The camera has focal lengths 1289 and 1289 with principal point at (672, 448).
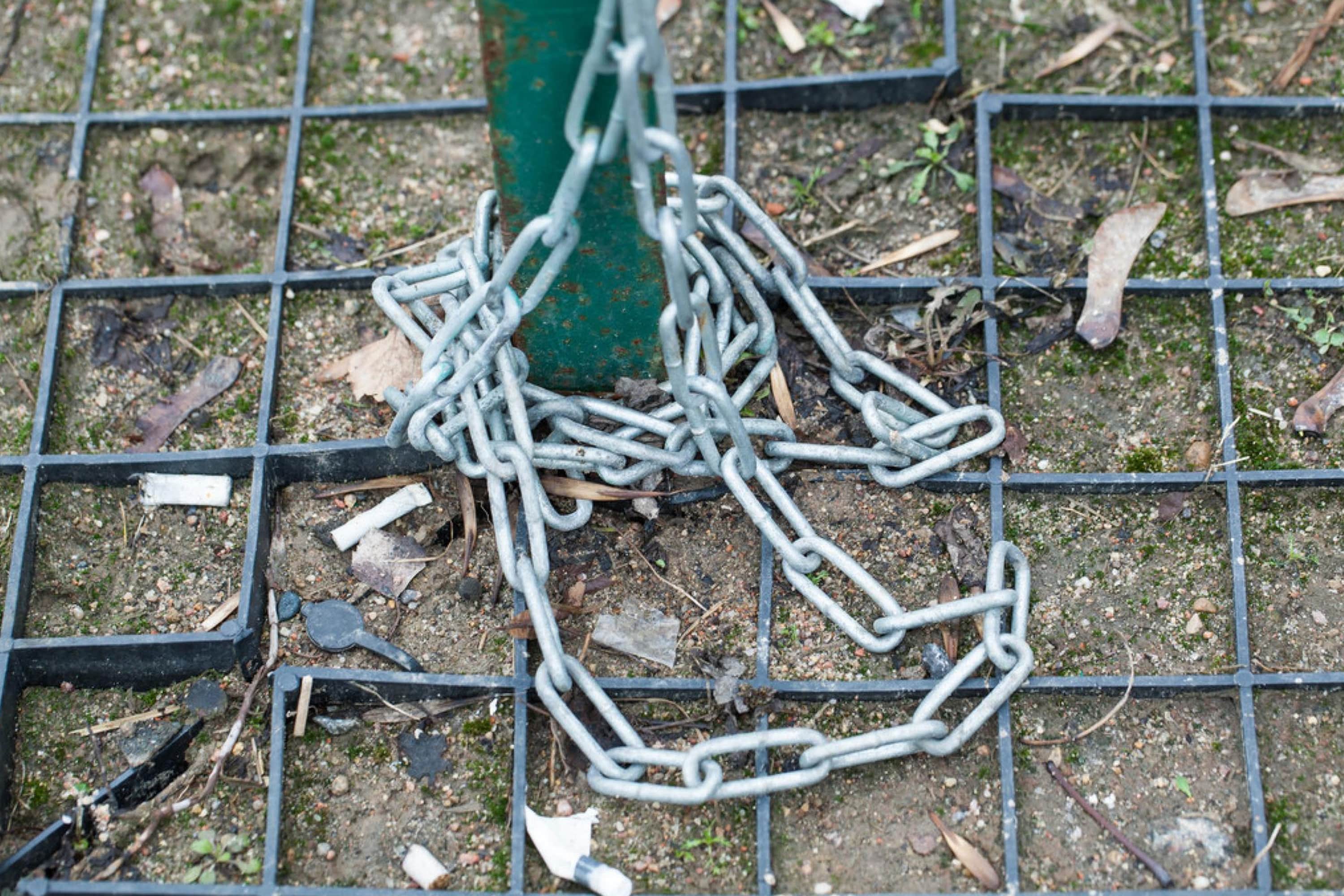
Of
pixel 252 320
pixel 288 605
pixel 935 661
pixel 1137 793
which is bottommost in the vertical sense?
pixel 1137 793

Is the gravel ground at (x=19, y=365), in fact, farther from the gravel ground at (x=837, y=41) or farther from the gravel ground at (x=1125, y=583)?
the gravel ground at (x=1125, y=583)

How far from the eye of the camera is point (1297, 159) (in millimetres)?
3322

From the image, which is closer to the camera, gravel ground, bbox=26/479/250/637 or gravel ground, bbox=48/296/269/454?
gravel ground, bbox=26/479/250/637

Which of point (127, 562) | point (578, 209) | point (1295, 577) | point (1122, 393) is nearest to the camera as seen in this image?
point (578, 209)

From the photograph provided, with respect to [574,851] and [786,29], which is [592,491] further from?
[786,29]

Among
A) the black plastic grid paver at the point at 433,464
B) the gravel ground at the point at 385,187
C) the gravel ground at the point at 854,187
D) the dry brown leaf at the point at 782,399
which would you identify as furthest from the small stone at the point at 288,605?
the gravel ground at the point at 854,187

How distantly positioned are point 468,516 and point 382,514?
204 mm

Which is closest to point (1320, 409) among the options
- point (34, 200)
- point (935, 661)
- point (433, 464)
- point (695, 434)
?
point (935, 661)

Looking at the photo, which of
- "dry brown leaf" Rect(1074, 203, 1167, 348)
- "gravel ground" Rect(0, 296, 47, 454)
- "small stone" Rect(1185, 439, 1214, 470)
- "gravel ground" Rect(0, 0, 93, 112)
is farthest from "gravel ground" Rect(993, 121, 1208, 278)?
"gravel ground" Rect(0, 0, 93, 112)

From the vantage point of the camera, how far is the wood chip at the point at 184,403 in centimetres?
310

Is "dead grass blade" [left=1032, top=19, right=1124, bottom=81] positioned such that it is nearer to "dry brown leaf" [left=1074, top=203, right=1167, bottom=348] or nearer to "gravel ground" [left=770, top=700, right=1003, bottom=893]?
"dry brown leaf" [left=1074, top=203, right=1167, bottom=348]

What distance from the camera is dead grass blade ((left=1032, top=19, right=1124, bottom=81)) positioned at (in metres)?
3.51

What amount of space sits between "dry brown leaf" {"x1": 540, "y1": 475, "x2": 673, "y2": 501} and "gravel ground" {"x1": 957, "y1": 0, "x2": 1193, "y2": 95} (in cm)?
151

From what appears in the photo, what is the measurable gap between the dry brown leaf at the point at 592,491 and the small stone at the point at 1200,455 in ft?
3.93
